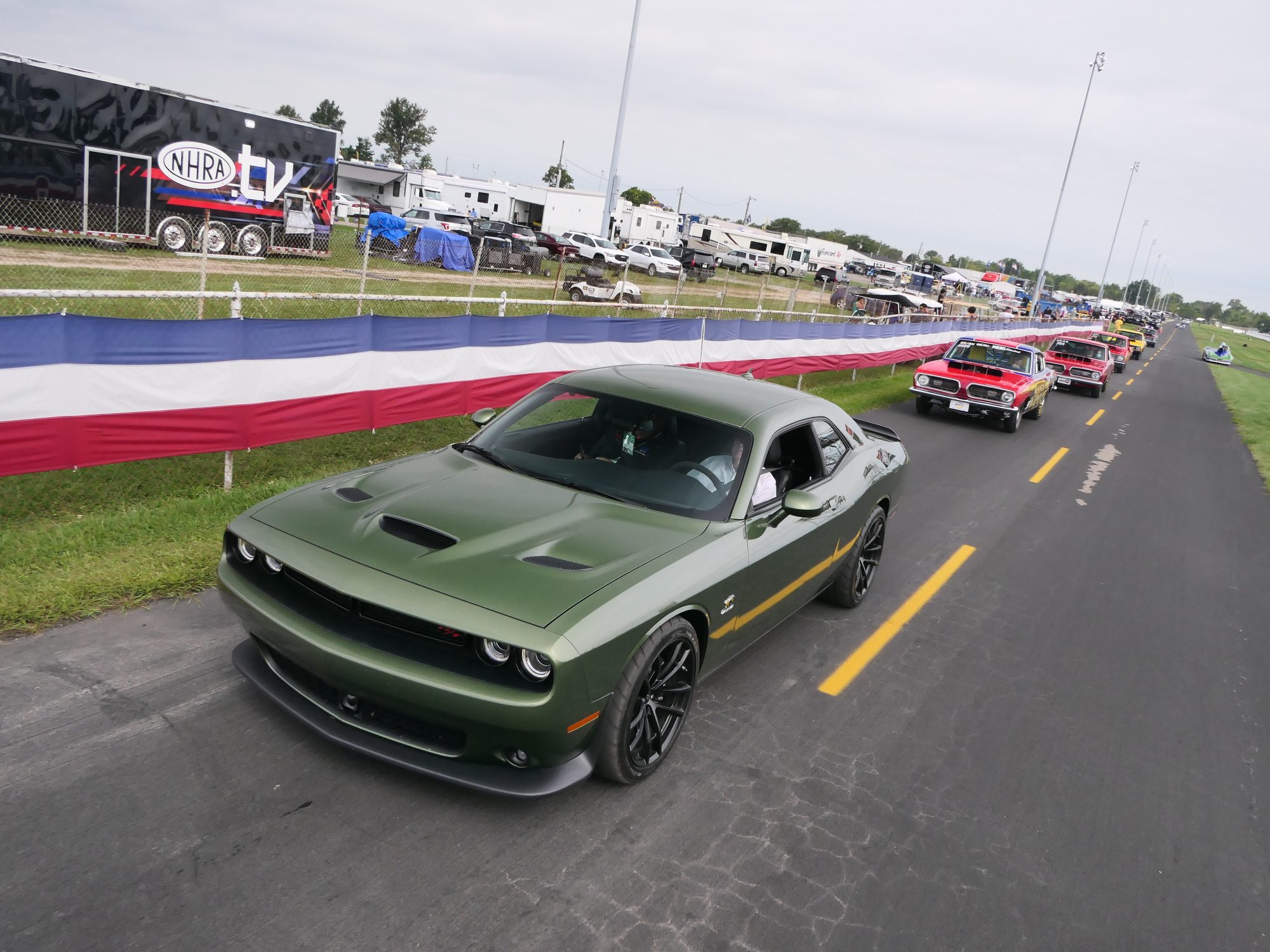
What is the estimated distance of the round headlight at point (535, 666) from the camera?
3.20 meters

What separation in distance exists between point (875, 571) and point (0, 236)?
764 inches

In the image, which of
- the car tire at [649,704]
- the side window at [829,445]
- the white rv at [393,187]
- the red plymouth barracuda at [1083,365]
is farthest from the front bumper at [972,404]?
the white rv at [393,187]

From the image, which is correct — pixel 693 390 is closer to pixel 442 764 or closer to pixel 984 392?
pixel 442 764

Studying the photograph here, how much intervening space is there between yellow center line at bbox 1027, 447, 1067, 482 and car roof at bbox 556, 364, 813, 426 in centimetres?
745

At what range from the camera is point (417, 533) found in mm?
3707

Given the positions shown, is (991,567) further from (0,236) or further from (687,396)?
(0,236)

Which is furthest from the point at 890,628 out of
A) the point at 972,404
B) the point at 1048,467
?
the point at 972,404

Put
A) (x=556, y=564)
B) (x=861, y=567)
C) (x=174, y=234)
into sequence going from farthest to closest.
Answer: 1. (x=174, y=234)
2. (x=861, y=567)
3. (x=556, y=564)

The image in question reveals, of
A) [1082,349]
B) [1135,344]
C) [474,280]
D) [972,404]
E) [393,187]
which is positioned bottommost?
[972,404]

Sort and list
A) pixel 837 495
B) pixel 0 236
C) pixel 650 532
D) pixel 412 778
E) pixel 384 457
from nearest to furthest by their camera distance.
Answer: pixel 412 778 < pixel 650 532 < pixel 837 495 < pixel 384 457 < pixel 0 236

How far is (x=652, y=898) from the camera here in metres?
3.20

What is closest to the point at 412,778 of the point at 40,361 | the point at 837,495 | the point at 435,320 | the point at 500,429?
the point at 500,429

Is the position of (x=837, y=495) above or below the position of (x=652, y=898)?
above

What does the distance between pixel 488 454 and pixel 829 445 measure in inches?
85.6
